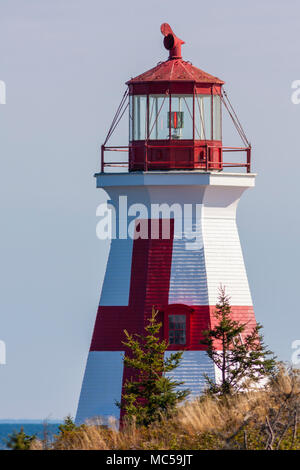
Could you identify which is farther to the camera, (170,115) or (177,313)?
(170,115)

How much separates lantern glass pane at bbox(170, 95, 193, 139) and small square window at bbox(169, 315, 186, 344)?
128 inches

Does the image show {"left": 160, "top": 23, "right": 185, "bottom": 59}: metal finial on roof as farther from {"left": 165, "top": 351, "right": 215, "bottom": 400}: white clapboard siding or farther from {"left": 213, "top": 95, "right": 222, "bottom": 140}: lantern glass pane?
{"left": 165, "top": 351, "right": 215, "bottom": 400}: white clapboard siding

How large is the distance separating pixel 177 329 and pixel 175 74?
4592mm

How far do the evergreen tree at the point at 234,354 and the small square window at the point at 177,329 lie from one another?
0.56m

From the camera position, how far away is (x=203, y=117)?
26438mm

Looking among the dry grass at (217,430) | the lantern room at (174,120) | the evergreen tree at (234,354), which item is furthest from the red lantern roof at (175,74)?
the dry grass at (217,430)

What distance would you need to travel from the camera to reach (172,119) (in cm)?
2620

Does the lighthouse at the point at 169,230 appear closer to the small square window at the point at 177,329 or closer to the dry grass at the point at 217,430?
the small square window at the point at 177,329

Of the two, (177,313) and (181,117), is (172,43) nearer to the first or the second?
(181,117)

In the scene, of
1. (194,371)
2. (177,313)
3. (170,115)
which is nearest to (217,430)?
(194,371)

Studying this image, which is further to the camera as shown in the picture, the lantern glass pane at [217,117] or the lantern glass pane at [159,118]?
the lantern glass pane at [217,117]

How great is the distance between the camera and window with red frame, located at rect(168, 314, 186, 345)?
2566 centimetres

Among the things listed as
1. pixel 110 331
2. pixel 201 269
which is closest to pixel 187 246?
pixel 201 269

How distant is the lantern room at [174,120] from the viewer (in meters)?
26.1
